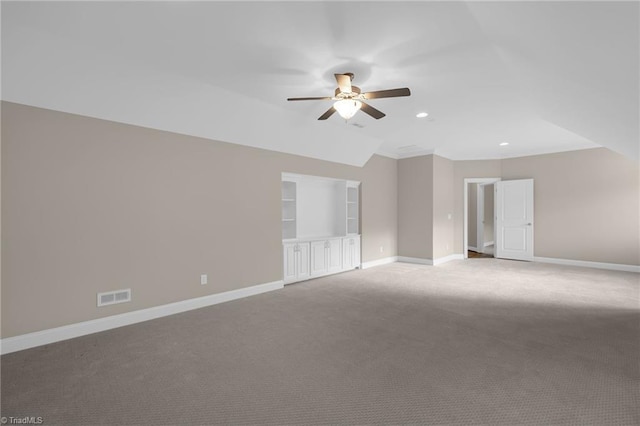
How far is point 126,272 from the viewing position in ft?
12.4

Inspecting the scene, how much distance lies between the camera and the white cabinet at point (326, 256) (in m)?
6.29

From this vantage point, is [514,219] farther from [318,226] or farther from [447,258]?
[318,226]

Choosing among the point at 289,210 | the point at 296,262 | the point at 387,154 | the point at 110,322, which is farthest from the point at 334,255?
the point at 110,322

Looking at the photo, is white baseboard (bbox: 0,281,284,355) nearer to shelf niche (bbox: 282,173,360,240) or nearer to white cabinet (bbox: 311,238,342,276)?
white cabinet (bbox: 311,238,342,276)

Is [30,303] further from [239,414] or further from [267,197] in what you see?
[267,197]

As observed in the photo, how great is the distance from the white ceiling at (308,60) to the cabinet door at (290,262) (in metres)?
2.15

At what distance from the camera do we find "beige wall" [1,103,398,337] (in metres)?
3.11

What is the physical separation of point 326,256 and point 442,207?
368 cm

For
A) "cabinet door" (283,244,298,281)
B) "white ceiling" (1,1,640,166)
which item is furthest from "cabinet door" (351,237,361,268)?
"white ceiling" (1,1,640,166)

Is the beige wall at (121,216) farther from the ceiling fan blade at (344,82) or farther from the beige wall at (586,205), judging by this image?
the beige wall at (586,205)

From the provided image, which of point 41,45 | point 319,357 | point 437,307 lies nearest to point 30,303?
→ point 41,45

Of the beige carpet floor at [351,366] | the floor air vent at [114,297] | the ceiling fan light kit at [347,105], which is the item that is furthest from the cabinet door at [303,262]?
the ceiling fan light kit at [347,105]

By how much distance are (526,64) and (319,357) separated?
11.0 feet

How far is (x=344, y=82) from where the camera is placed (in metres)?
3.05
